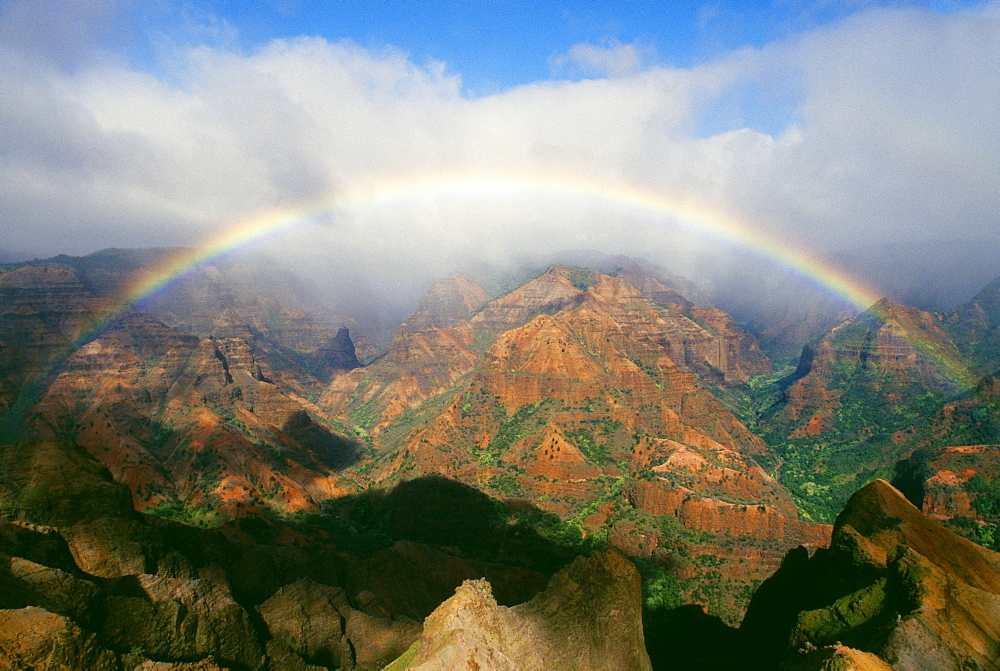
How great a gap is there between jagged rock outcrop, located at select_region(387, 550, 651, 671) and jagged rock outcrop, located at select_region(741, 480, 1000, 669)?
9.06 metres

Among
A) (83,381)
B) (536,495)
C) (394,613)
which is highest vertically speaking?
(83,381)

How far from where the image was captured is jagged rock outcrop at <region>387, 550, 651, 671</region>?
24800mm

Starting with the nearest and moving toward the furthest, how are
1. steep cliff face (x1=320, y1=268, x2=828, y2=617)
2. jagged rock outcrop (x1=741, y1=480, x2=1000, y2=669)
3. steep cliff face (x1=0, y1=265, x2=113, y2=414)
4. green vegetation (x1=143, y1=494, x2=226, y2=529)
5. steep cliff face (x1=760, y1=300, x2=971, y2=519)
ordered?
jagged rock outcrop (x1=741, y1=480, x2=1000, y2=669) < steep cliff face (x1=320, y1=268, x2=828, y2=617) < green vegetation (x1=143, y1=494, x2=226, y2=529) < steep cliff face (x1=760, y1=300, x2=971, y2=519) < steep cliff face (x1=0, y1=265, x2=113, y2=414)

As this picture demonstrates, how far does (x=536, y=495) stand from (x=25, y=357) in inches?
4818

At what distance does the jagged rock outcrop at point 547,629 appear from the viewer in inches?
976

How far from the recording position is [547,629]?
27594mm

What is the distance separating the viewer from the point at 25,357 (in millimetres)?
→ 118750

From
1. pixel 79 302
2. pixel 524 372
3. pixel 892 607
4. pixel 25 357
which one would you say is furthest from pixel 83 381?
pixel 892 607

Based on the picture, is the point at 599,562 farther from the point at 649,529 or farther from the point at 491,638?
the point at 649,529

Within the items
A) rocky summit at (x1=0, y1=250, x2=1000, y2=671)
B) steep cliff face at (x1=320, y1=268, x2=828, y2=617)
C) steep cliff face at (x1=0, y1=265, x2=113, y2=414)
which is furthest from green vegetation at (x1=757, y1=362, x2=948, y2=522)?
steep cliff face at (x1=0, y1=265, x2=113, y2=414)

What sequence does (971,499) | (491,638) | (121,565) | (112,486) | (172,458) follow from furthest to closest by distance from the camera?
(172,458), (971,499), (112,486), (121,565), (491,638)

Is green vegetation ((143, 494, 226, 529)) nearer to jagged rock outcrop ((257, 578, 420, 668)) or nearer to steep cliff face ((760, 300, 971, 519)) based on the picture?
jagged rock outcrop ((257, 578, 420, 668))

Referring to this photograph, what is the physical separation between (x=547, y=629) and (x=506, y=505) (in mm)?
61899

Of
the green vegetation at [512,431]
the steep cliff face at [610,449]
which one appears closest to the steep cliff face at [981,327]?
the steep cliff face at [610,449]
